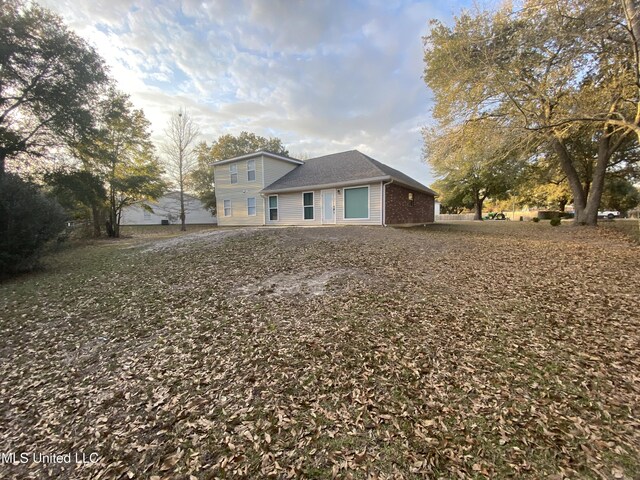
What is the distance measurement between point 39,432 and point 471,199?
3363cm

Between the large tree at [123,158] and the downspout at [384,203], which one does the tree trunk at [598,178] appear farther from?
the large tree at [123,158]

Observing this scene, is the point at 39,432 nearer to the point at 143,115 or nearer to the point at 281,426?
the point at 281,426

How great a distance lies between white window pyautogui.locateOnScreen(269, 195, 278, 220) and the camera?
1680cm

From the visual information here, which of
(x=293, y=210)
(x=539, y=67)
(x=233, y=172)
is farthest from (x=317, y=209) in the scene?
(x=539, y=67)

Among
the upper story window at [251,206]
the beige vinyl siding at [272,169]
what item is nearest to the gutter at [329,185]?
the beige vinyl siding at [272,169]

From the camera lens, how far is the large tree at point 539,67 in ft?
23.2

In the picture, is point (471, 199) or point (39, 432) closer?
point (39, 432)

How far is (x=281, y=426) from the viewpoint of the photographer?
217 centimetres

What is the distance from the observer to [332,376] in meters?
2.70

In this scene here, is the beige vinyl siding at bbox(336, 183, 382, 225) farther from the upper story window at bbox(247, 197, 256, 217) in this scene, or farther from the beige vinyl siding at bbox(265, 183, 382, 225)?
the upper story window at bbox(247, 197, 256, 217)

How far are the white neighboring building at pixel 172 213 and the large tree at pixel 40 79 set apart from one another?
1624cm

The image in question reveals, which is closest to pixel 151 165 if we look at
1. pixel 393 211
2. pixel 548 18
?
pixel 393 211

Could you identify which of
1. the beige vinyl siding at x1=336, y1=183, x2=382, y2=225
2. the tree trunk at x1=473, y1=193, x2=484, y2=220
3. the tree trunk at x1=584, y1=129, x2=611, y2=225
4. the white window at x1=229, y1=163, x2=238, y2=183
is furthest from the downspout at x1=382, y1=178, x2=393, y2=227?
the tree trunk at x1=473, y1=193, x2=484, y2=220

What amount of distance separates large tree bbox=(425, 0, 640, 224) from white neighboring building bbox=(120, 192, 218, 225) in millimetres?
23809
